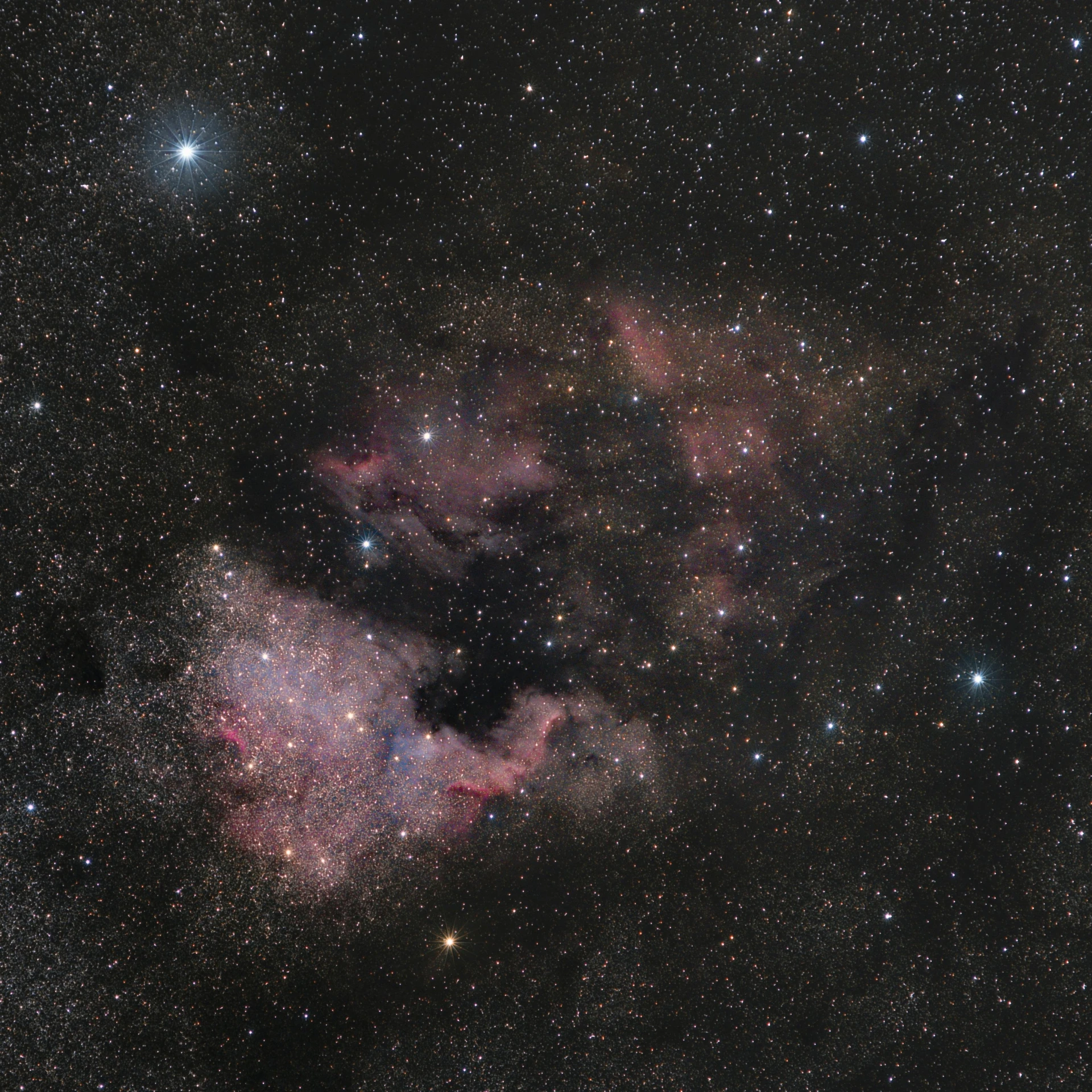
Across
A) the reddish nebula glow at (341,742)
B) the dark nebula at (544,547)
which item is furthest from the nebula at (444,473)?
the reddish nebula glow at (341,742)

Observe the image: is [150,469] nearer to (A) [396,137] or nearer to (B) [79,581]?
(B) [79,581]

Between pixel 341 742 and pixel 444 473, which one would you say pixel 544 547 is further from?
pixel 341 742

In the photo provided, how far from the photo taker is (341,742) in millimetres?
1923

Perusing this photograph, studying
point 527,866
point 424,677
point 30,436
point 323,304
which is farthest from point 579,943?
point 30,436

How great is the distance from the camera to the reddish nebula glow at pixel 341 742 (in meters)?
1.87

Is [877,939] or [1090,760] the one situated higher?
[1090,760]

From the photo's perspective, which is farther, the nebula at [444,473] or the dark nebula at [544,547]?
the nebula at [444,473]

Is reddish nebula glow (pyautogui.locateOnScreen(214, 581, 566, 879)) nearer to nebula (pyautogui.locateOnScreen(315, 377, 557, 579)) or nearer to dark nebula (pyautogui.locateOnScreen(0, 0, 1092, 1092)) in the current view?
dark nebula (pyautogui.locateOnScreen(0, 0, 1092, 1092))

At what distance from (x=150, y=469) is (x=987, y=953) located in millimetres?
3835

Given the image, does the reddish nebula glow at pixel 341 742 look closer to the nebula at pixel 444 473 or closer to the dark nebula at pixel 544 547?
the dark nebula at pixel 544 547

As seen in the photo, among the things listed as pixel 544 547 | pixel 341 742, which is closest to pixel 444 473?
pixel 544 547

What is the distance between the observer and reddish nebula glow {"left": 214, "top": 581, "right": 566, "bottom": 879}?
1865 millimetres

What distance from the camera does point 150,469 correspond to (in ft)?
5.80

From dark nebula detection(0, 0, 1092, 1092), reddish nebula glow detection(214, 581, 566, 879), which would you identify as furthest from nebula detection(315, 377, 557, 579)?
reddish nebula glow detection(214, 581, 566, 879)
